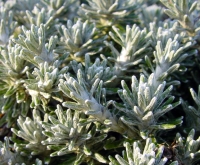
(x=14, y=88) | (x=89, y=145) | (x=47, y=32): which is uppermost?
(x=47, y=32)

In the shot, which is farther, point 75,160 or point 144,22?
point 144,22

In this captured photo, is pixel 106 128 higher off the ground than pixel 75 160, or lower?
higher

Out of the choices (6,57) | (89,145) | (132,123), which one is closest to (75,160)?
(89,145)

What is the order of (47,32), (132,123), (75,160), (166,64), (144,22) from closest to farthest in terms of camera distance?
(132,123)
(75,160)
(166,64)
(47,32)
(144,22)

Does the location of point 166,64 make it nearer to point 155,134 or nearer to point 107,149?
point 155,134

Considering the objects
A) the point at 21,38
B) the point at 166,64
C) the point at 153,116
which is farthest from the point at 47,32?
the point at 153,116

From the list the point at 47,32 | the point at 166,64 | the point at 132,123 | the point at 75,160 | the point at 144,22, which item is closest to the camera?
the point at 132,123
